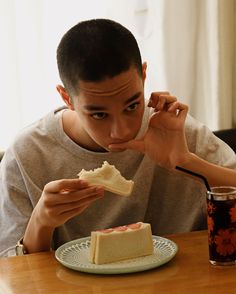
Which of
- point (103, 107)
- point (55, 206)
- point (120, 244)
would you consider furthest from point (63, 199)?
point (103, 107)

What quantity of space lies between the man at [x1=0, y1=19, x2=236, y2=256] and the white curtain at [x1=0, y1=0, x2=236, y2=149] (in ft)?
1.84

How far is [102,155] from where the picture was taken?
6.40 feet

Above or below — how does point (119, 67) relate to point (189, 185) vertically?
above

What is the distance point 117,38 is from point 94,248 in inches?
22.4

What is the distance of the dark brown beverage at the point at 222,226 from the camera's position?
4.71ft

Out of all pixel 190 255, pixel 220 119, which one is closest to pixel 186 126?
pixel 190 255

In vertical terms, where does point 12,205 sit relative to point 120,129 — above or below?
below

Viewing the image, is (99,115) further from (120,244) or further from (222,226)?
(222,226)

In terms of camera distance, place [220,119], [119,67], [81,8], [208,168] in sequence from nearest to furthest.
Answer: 1. [119,67]
2. [208,168]
3. [81,8]
4. [220,119]

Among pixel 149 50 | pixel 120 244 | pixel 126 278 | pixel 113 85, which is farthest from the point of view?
pixel 149 50

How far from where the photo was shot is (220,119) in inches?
114

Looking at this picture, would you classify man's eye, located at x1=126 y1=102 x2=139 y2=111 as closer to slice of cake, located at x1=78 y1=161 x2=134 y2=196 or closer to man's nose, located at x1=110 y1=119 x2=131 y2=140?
man's nose, located at x1=110 y1=119 x2=131 y2=140

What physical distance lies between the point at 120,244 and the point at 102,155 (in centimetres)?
47

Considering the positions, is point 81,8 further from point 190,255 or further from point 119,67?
point 190,255
